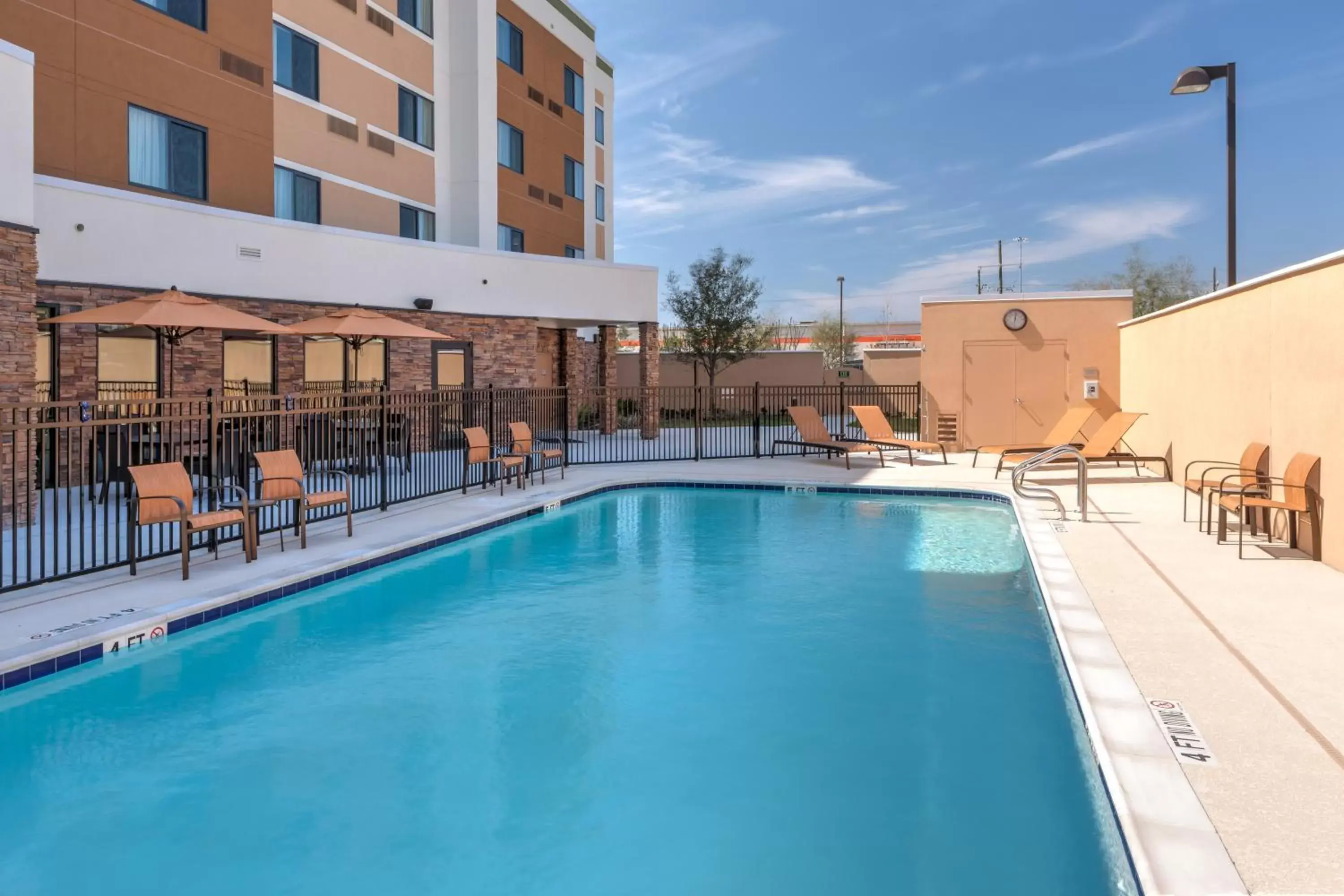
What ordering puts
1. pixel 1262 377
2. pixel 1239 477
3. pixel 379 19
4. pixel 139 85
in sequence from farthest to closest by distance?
1. pixel 379 19
2. pixel 139 85
3. pixel 1262 377
4. pixel 1239 477

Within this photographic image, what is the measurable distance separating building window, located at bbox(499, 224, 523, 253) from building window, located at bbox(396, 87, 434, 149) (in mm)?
3066

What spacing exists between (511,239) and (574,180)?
4622mm

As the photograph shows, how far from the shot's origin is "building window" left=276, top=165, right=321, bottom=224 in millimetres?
17766

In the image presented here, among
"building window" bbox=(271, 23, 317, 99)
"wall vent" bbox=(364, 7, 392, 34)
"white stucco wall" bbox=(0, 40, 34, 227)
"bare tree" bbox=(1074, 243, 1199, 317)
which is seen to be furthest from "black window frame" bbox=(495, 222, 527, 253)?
"bare tree" bbox=(1074, 243, 1199, 317)

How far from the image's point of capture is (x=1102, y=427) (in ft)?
45.1

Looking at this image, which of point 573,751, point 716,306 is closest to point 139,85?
point 573,751

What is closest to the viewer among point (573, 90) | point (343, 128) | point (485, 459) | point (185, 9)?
point (485, 459)

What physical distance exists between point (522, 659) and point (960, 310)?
15058 millimetres

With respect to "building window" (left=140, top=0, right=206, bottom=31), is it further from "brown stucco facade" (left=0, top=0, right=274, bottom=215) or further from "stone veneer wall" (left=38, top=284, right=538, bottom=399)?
"stone veneer wall" (left=38, top=284, right=538, bottom=399)

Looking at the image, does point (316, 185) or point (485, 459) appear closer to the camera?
point (485, 459)

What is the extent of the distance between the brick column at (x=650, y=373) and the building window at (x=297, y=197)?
25.8ft

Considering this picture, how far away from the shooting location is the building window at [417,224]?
69.4 ft

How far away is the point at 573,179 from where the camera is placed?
28031 millimetres

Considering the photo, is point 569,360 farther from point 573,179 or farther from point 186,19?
point 186,19
